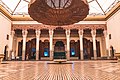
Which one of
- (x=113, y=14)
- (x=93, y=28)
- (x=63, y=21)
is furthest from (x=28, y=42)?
(x=63, y=21)

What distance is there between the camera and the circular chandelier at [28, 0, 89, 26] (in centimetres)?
322

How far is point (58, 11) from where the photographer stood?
365cm

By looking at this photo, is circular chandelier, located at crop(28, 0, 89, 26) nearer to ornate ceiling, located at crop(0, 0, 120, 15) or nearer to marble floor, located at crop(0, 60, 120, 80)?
marble floor, located at crop(0, 60, 120, 80)

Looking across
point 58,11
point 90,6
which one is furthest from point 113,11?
point 58,11

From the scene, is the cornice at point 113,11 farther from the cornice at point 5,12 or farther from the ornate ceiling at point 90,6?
the cornice at point 5,12

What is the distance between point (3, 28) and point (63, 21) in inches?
323

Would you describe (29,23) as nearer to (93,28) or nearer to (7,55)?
(7,55)

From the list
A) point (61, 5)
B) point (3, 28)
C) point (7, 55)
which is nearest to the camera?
point (61, 5)

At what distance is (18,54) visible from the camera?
14141 mm

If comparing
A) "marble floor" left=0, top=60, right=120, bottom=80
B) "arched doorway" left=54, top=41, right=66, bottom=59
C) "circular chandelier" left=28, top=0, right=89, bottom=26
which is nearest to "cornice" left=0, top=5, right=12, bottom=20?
"arched doorway" left=54, top=41, right=66, bottom=59

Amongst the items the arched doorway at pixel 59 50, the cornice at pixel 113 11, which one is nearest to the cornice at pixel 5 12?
the arched doorway at pixel 59 50

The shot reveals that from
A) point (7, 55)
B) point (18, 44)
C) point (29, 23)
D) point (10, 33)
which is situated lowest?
point (7, 55)

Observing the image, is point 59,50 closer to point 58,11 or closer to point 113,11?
point 113,11

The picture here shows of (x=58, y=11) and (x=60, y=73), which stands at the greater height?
(x=58, y=11)
